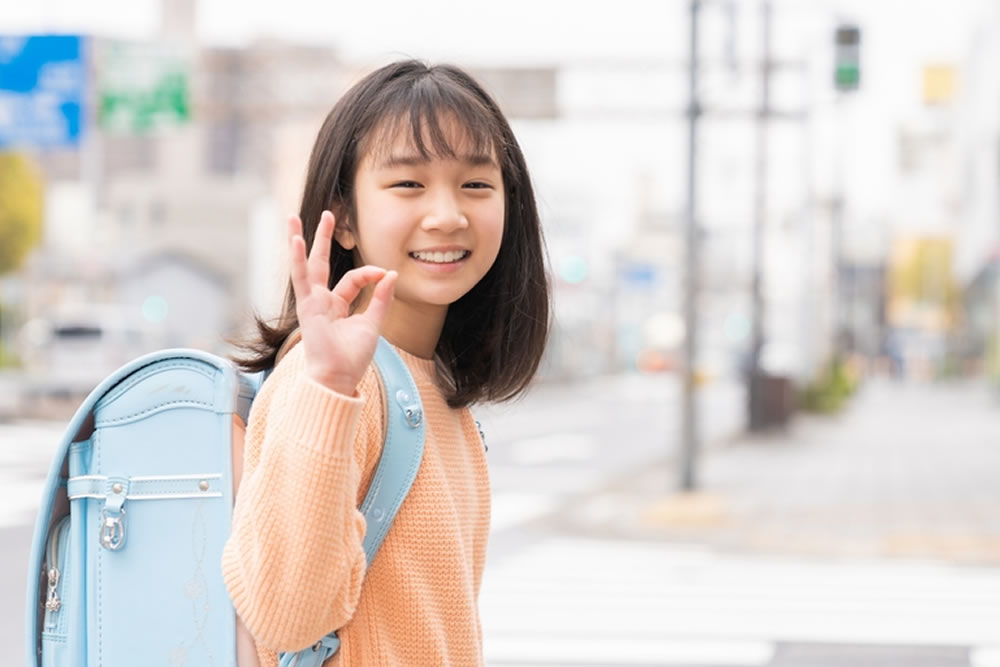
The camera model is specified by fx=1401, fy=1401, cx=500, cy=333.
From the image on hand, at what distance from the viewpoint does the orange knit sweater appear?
1.64m

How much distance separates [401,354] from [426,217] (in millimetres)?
212

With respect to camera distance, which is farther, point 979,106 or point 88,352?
point 979,106

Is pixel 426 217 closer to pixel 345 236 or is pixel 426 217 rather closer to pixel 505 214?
pixel 345 236

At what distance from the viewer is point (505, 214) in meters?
2.13

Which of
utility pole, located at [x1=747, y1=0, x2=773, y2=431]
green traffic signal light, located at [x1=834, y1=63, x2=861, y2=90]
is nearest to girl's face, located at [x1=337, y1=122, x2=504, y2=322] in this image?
green traffic signal light, located at [x1=834, y1=63, x2=861, y2=90]

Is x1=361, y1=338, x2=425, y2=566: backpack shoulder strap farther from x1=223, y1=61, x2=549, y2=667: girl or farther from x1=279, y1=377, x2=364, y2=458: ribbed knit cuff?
x1=279, y1=377, x2=364, y2=458: ribbed knit cuff

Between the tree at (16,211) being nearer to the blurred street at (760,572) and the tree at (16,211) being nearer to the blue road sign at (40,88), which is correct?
the blue road sign at (40,88)

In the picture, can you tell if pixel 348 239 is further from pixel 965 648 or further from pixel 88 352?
pixel 88 352

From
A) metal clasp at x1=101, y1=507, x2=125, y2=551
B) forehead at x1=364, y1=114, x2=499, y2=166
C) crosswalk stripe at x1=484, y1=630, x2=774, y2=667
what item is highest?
forehead at x1=364, y1=114, x2=499, y2=166

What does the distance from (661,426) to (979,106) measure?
94.8 feet

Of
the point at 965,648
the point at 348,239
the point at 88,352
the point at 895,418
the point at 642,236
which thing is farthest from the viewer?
the point at 642,236

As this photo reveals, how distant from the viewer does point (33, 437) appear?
18531 mm

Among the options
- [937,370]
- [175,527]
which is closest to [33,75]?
[175,527]

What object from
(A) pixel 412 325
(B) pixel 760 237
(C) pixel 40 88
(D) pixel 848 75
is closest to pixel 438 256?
(A) pixel 412 325
